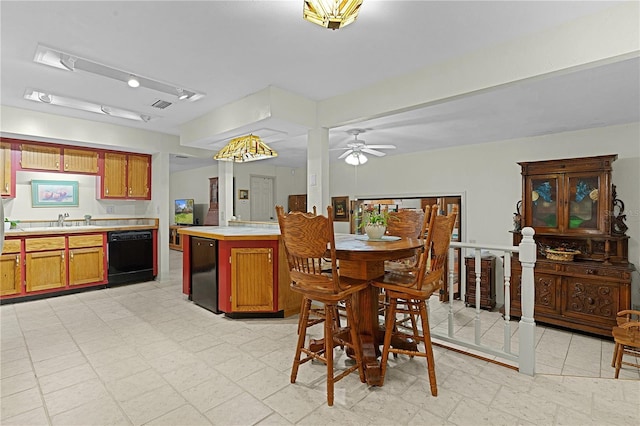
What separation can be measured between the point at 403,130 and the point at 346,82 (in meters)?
1.62

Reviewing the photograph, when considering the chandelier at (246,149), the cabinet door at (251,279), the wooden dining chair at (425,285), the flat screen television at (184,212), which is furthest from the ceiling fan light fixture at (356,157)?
the flat screen television at (184,212)

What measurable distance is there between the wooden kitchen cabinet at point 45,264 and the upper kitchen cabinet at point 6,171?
0.76 meters

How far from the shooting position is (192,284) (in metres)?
4.17

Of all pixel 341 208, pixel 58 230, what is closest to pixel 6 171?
pixel 58 230

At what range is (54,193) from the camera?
492 centimetres

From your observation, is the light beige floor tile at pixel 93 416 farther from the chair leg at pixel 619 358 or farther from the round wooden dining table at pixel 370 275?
the chair leg at pixel 619 358

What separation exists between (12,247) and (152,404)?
3.67m

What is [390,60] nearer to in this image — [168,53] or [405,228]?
[405,228]

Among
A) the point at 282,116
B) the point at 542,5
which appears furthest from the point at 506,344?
the point at 282,116

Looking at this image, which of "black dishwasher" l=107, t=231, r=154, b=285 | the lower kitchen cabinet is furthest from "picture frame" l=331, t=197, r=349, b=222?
"black dishwasher" l=107, t=231, r=154, b=285

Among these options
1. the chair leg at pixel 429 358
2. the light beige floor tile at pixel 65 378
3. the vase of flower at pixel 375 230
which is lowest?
the light beige floor tile at pixel 65 378

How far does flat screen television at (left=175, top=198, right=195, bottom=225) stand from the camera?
30.2 ft

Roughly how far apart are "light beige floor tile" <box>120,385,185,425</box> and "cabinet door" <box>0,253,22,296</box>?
3.46 meters

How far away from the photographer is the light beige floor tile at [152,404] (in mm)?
1875
